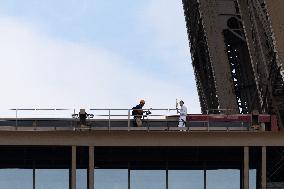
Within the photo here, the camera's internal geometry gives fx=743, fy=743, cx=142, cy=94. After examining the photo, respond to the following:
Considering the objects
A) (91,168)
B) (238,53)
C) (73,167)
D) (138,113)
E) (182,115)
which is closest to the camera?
(73,167)

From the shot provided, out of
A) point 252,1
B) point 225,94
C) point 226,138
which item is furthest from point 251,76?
point 226,138

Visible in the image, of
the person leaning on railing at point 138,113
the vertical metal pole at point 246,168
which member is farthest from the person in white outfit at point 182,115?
the vertical metal pole at point 246,168

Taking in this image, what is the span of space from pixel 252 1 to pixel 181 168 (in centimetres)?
1699

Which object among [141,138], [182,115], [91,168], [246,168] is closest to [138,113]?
[182,115]

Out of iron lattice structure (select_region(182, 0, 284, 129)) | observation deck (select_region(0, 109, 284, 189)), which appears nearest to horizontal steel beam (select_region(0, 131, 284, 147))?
observation deck (select_region(0, 109, 284, 189))

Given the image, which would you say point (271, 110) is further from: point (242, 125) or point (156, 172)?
point (156, 172)

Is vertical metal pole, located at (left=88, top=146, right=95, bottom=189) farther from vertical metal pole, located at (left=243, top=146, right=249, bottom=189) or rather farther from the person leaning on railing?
vertical metal pole, located at (left=243, top=146, right=249, bottom=189)

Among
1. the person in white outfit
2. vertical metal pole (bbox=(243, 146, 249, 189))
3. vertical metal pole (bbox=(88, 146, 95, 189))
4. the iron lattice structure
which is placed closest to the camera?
vertical metal pole (bbox=(88, 146, 95, 189))

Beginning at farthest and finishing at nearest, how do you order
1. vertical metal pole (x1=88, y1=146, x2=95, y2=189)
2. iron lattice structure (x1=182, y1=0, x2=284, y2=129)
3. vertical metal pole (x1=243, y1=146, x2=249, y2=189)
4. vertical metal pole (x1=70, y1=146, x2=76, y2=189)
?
iron lattice structure (x1=182, y1=0, x2=284, y2=129), vertical metal pole (x1=243, y1=146, x2=249, y2=189), vertical metal pole (x1=88, y1=146, x2=95, y2=189), vertical metal pole (x1=70, y1=146, x2=76, y2=189)

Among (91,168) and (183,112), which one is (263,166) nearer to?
(183,112)

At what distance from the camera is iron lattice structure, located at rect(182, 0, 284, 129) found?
42.7 m

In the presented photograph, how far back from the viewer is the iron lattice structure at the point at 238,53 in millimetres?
42666

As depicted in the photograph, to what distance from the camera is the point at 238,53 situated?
5722 centimetres

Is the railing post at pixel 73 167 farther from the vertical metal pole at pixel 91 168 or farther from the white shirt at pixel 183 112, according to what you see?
the white shirt at pixel 183 112
